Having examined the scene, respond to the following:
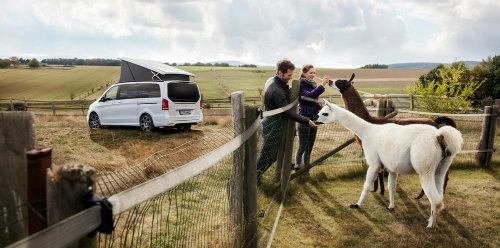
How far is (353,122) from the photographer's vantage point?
5617 millimetres

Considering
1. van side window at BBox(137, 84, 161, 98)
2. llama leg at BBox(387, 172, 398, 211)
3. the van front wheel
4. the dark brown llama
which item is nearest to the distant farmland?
van side window at BBox(137, 84, 161, 98)

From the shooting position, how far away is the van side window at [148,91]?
13.9 metres

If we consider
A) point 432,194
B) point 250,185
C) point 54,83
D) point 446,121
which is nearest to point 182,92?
point 446,121

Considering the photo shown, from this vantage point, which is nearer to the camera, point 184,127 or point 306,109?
point 306,109

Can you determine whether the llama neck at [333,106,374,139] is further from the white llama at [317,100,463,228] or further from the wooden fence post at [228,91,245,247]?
the wooden fence post at [228,91,245,247]

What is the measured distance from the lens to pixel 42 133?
12.6 metres

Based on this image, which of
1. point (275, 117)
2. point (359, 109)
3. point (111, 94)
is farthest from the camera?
point (111, 94)

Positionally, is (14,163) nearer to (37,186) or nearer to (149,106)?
(37,186)

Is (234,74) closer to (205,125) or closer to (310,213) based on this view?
(205,125)

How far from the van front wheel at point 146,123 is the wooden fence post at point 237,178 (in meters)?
10.8

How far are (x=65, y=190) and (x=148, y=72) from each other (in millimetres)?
17445

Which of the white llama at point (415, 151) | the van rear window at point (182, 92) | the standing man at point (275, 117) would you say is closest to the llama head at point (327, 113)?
the white llama at point (415, 151)

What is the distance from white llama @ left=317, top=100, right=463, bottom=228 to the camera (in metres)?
4.63

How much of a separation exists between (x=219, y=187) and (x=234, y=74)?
68.2 metres
